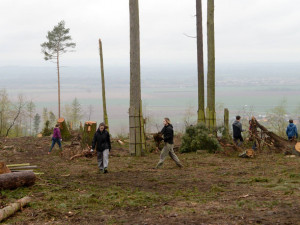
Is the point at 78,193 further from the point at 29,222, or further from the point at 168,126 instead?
the point at 168,126

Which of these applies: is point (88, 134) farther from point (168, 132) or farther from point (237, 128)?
point (237, 128)

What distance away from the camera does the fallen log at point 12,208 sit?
8.09m

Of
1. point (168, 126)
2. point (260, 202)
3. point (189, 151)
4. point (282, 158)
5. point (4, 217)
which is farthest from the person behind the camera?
point (189, 151)

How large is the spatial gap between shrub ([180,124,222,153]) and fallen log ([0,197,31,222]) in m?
11.9

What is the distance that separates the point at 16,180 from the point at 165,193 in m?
3.74

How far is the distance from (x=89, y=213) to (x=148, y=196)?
1868mm

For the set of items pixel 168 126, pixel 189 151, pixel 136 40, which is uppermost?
pixel 136 40

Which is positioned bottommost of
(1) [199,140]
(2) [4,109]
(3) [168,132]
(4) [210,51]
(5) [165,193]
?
(5) [165,193]

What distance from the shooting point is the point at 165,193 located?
10594 millimetres

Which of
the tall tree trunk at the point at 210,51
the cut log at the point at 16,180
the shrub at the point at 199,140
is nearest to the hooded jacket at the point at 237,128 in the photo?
the shrub at the point at 199,140

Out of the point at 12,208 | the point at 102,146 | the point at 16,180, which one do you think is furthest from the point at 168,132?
the point at 12,208

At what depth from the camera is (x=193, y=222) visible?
756 cm

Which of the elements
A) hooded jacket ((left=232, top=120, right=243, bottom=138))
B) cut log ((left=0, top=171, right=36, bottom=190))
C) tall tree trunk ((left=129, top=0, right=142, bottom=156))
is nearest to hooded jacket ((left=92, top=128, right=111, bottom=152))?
cut log ((left=0, top=171, right=36, bottom=190))

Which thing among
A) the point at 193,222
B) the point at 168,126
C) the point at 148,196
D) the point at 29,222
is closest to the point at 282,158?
the point at 168,126
